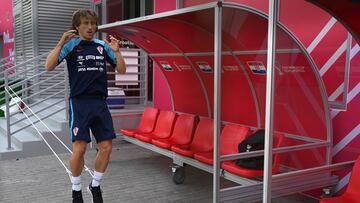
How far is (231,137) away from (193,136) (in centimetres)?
130

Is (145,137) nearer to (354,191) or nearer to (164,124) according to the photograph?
(164,124)

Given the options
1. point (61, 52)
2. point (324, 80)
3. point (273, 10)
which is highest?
point (273, 10)

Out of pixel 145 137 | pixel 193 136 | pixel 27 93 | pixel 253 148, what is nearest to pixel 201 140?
pixel 193 136

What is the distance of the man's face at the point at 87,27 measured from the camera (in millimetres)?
3023

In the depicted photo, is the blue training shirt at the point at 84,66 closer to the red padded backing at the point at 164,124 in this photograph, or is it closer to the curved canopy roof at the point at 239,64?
the curved canopy roof at the point at 239,64

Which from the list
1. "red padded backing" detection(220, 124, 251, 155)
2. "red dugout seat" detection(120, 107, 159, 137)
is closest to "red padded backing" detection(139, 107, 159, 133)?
"red dugout seat" detection(120, 107, 159, 137)

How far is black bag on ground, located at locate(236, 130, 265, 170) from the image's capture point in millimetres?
3682

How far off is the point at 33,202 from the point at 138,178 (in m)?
1.43

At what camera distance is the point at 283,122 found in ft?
10.8

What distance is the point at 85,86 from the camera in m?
3.04

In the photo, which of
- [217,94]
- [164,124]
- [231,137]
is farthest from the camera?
[164,124]

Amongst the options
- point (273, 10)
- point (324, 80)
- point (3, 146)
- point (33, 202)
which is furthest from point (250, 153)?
point (3, 146)

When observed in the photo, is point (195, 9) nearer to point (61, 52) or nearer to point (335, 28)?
point (61, 52)

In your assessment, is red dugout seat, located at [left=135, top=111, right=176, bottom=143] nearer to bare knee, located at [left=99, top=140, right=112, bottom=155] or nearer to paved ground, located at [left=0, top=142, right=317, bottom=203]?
paved ground, located at [left=0, top=142, right=317, bottom=203]
